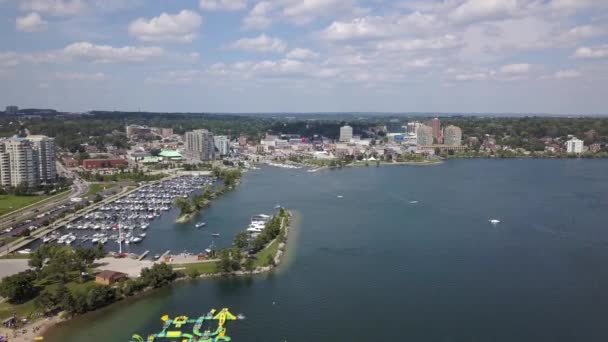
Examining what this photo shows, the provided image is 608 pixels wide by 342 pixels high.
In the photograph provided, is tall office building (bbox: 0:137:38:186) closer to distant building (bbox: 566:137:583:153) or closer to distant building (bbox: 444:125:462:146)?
distant building (bbox: 444:125:462:146)

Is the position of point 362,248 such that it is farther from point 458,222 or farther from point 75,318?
A: point 75,318

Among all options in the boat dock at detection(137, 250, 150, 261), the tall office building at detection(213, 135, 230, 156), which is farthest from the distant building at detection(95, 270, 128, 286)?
the tall office building at detection(213, 135, 230, 156)

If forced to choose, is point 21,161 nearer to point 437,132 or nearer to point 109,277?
point 109,277

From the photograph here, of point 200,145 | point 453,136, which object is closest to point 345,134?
point 453,136

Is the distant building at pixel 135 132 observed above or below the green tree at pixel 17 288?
above

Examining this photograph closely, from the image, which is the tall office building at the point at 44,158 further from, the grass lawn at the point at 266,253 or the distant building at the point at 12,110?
the distant building at the point at 12,110

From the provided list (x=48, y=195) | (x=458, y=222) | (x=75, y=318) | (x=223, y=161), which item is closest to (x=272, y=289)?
(x=75, y=318)

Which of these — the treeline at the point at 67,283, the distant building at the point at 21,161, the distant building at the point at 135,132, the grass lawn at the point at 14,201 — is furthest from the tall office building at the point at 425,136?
the treeline at the point at 67,283
